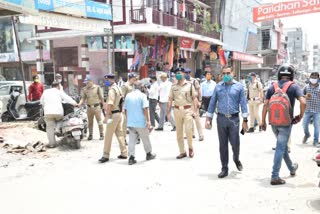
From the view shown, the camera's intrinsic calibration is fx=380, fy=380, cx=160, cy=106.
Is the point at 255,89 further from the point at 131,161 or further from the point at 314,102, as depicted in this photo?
the point at 131,161

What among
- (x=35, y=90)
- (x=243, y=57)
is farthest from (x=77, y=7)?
(x=243, y=57)

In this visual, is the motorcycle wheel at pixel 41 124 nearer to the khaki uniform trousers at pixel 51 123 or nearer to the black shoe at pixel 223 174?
the khaki uniform trousers at pixel 51 123

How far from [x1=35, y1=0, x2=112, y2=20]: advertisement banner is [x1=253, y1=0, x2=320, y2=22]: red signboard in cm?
778

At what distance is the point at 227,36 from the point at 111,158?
27.3 m

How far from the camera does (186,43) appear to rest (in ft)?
78.7

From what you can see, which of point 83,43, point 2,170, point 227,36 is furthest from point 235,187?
point 227,36

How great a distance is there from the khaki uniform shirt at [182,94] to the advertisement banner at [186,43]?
16205mm

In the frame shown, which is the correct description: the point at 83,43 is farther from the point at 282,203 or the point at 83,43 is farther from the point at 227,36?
the point at 282,203

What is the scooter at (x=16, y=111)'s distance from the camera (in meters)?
12.8

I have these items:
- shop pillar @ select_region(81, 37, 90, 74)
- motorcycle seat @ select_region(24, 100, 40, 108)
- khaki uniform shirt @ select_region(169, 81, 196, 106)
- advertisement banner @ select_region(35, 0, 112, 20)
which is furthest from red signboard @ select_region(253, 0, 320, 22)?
khaki uniform shirt @ select_region(169, 81, 196, 106)

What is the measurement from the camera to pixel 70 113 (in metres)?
9.19

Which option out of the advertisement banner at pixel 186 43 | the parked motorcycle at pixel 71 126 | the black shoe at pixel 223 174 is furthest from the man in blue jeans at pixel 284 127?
the advertisement banner at pixel 186 43

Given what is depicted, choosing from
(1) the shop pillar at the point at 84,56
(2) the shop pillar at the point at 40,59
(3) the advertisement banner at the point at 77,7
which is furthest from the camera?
(2) the shop pillar at the point at 40,59

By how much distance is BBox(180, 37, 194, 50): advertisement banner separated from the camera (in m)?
23.5
